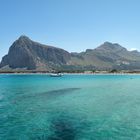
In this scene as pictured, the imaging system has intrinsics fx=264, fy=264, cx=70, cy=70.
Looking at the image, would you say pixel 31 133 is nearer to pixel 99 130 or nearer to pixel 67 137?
pixel 67 137

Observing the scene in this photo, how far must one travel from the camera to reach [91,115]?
3850cm

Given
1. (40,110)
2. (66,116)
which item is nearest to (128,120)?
(66,116)

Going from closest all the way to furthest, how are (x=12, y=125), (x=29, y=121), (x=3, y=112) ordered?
(x=12, y=125)
(x=29, y=121)
(x=3, y=112)

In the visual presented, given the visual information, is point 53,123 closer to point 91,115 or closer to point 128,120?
point 91,115

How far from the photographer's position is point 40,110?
4356 centimetres

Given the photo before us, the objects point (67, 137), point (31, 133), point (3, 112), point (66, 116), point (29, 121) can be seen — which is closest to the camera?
point (67, 137)

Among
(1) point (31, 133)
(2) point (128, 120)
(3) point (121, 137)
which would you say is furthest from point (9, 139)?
(2) point (128, 120)

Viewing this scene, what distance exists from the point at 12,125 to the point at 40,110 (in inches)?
465

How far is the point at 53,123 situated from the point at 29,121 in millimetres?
3699

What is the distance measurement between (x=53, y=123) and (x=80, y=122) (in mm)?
3427

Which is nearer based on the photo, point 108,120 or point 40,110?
point 108,120

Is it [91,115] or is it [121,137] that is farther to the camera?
[91,115]

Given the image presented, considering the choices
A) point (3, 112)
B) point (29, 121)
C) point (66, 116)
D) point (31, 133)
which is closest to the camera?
point (31, 133)

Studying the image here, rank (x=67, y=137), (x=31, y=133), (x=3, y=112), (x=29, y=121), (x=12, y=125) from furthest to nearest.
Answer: (x=3, y=112)
(x=29, y=121)
(x=12, y=125)
(x=31, y=133)
(x=67, y=137)
